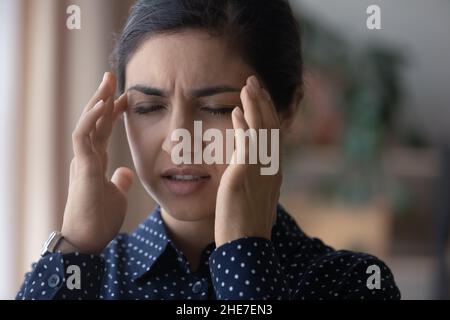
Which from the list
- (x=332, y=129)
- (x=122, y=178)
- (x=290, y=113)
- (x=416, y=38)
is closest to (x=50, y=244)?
(x=122, y=178)

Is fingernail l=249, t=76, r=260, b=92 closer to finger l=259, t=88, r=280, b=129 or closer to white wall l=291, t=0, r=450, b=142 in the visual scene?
finger l=259, t=88, r=280, b=129

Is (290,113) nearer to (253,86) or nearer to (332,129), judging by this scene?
(253,86)

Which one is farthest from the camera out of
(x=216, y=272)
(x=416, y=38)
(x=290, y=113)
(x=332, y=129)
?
(x=332, y=129)

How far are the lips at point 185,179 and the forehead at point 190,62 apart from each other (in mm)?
95

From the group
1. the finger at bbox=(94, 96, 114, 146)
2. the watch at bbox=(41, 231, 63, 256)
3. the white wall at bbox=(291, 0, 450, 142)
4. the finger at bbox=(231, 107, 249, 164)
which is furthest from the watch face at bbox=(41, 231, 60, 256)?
the white wall at bbox=(291, 0, 450, 142)

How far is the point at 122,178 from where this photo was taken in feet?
Result: 2.54

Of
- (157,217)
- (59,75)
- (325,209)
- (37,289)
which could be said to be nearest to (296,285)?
(157,217)

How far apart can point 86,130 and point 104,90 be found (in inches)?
2.0

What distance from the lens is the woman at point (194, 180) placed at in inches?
25.7

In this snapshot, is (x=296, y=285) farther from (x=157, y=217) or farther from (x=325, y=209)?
(x=325, y=209)

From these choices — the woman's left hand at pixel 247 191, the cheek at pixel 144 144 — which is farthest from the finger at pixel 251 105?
the cheek at pixel 144 144

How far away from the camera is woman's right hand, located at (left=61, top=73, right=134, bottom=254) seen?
0.71m

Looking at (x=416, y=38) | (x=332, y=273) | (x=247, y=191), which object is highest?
(x=416, y=38)

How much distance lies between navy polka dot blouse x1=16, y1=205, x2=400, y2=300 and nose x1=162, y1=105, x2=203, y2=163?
0.12 meters
